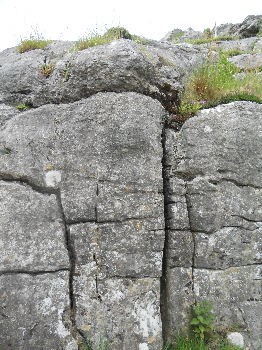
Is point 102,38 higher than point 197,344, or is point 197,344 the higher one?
point 102,38

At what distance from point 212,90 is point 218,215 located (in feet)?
6.45

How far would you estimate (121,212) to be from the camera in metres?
3.95

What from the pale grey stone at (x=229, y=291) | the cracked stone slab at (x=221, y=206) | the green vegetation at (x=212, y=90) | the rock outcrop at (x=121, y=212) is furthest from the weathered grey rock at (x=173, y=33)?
the pale grey stone at (x=229, y=291)

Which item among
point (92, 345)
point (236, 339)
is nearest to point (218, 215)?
point (236, 339)

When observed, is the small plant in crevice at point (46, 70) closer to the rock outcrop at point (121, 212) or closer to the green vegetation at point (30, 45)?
the rock outcrop at point (121, 212)

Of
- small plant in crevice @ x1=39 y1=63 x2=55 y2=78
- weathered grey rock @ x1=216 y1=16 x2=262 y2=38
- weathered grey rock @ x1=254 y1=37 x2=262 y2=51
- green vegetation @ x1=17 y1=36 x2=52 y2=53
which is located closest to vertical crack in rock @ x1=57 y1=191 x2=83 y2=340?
small plant in crevice @ x1=39 y1=63 x2=55 y2=78

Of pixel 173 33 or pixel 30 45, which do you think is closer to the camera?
pixel 30 45

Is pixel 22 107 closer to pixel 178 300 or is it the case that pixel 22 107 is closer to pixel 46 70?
pixel 46 70

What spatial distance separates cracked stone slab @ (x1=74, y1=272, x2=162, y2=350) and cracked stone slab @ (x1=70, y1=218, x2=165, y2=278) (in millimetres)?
114

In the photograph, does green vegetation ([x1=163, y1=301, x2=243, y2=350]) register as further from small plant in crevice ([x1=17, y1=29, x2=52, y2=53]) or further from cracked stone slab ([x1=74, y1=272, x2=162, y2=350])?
small plant in crevice ([x1=17, y1=29, x2=52, y2=53])

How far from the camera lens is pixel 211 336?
12.7ft

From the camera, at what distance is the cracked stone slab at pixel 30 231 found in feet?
12.4

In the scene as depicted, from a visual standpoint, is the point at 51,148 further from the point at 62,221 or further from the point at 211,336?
the point at 211,336

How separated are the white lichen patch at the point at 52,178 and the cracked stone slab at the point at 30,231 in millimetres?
153
